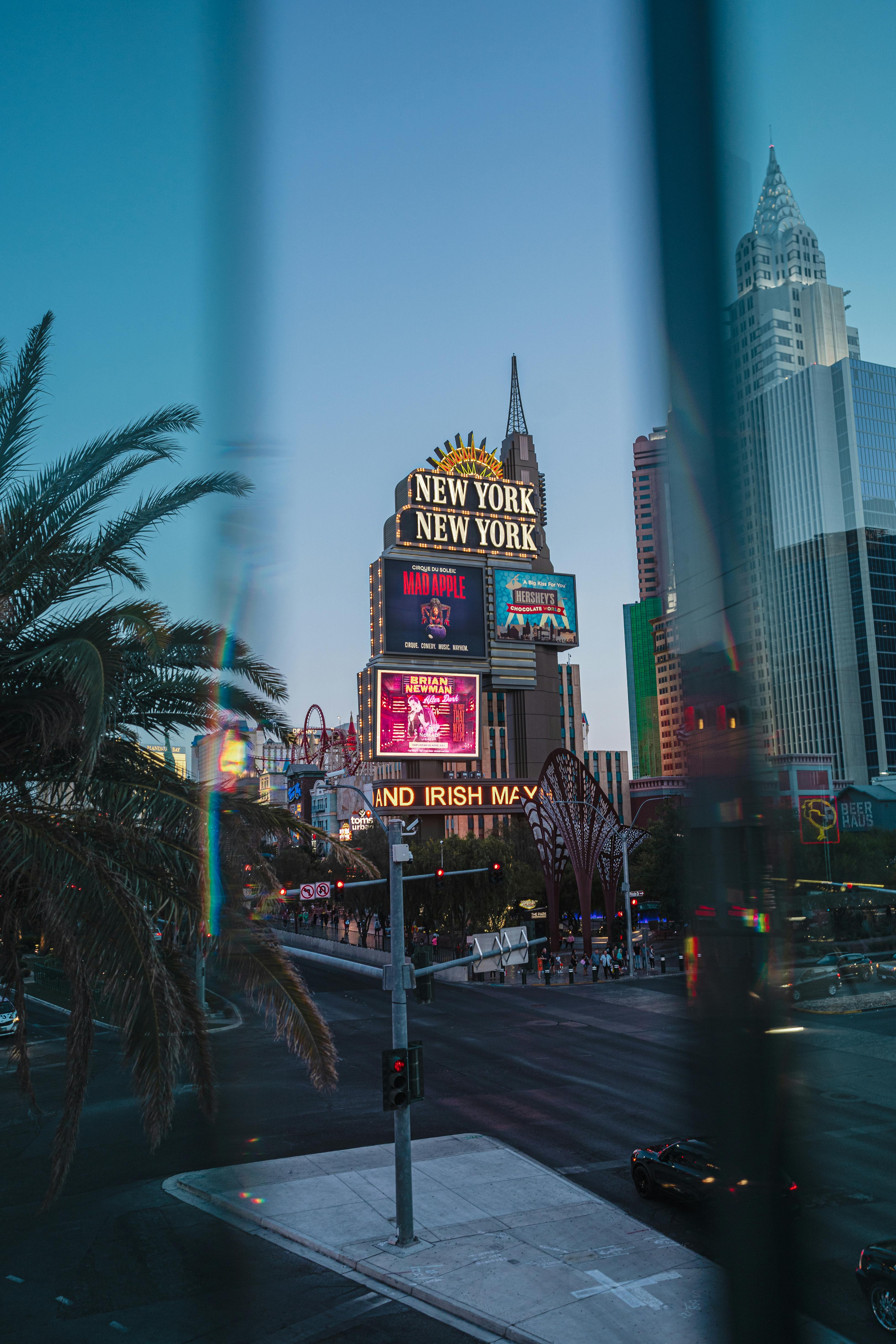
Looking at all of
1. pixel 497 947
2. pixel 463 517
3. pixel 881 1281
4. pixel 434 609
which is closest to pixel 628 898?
pixel 497 947

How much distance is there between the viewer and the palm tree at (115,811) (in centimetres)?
897

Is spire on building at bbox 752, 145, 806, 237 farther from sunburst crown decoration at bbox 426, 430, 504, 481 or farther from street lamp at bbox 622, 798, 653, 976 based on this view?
sunburst crown decoration at bbox 426, 430, 504, 481

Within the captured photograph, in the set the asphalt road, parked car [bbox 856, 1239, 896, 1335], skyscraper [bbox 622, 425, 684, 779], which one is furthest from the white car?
skyscraper [bbox 622, 425, 684, 779]

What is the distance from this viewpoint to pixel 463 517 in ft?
226

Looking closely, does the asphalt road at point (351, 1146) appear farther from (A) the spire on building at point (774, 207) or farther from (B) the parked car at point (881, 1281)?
(A) the spire on building at point (774, 207)

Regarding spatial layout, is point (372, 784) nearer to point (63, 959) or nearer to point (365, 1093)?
point (365, 1093)

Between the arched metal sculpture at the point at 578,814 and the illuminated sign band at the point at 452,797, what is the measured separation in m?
9.11

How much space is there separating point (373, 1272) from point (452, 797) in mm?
47385

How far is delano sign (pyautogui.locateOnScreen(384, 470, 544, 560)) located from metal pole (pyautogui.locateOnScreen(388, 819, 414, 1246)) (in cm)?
5133

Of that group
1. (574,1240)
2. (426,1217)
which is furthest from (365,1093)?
(574,1240)

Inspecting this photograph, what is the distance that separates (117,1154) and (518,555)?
183 ft

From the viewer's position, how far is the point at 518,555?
230 ft

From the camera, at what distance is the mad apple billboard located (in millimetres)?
59312

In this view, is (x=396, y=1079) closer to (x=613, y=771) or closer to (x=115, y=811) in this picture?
(x=115, y=811)
